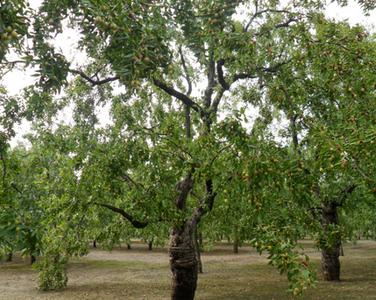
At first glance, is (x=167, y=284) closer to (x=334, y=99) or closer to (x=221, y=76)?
(x=221, y=76)

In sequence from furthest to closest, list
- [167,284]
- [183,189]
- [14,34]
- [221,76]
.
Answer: [167,284], [221,76], [183,189], [14,34]

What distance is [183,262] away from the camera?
14.1 meters

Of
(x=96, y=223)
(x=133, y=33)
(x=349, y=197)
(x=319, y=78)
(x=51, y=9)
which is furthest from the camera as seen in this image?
(x=349, y=197)

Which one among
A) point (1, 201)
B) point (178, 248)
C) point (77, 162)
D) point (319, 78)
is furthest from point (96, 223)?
point (319, 78)

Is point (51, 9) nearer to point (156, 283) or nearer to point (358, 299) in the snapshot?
point (358, 299)

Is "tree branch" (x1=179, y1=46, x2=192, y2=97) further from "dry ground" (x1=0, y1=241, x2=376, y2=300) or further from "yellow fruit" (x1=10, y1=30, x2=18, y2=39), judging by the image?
"yellow fruit" (x1=10, y1=30, x2=18, y2=39)

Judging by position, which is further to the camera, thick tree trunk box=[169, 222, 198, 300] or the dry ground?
the dry ground

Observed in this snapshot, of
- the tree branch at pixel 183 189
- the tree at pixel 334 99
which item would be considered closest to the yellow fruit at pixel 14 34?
the tree at pixel 334 99

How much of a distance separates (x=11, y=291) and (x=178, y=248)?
1138 cm

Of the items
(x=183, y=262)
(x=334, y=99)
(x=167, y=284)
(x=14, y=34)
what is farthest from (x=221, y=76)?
(x=167, y=284)

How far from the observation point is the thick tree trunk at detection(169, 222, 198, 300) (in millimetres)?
14068

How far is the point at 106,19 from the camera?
4602mm

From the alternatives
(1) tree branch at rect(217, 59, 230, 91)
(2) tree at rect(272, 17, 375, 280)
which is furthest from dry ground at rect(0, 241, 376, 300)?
(1) tree branch at rect(217, 59, 230, 91)

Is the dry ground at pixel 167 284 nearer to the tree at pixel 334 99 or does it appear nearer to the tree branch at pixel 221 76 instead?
the tree at pixel 334 99
